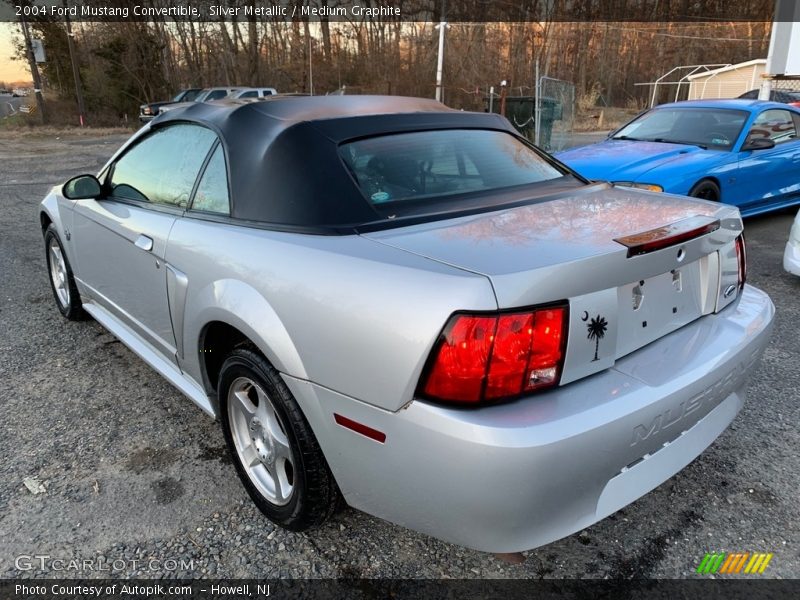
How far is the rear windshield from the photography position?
226 cm

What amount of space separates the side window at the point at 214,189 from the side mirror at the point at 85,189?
101 cm

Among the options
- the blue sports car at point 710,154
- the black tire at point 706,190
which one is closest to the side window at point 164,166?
the blue sports car at point 710,154

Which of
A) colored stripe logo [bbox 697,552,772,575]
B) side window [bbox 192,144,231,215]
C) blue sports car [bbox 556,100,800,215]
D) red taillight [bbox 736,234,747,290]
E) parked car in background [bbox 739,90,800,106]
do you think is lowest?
colored stripe logo [bbox 697,552,772,575]

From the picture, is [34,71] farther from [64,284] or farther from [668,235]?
[668,235]

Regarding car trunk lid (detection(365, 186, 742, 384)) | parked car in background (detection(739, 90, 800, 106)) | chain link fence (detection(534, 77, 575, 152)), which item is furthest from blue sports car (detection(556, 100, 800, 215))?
parked car in background (detection(739, 90, 800, 106))

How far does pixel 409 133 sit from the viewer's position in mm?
2549

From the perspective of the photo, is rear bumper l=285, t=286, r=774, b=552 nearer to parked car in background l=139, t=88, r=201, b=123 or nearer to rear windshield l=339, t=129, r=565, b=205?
rear windshield l=339, t=129, r=565, b=205

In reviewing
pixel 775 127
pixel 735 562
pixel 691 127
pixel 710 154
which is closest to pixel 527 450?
pixel 735 562

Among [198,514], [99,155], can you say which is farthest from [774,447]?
[99,155]

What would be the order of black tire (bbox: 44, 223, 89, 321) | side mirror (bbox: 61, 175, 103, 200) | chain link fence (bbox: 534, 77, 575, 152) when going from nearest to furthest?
side mirror (bbox: 61, 175, 103, 200) < black tire (bbox: 44, 223, 89, 321) < chain link fence (bbox: 534, 77, 575, 152)

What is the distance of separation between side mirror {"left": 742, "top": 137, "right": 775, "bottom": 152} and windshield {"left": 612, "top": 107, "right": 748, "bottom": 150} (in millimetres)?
140

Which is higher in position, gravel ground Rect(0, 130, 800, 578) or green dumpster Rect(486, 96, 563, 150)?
green dumpster Rect(486, 96, 563, 150)

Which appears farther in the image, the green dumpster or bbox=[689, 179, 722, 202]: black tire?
the green dumpster

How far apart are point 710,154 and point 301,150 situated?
5542mm
